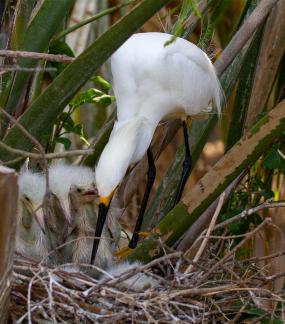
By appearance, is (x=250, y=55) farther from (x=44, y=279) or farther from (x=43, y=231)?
(x=44, y=279)

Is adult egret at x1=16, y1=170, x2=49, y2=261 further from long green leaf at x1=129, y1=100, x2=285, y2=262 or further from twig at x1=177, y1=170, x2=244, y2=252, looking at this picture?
long green leaf at x1=129, y1=100, x2=285, y2=262

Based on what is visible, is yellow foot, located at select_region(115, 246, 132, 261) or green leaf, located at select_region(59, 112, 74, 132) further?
green leaf, located at select_region(59, 112, 74, 132)

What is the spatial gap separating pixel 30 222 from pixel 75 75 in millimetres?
535

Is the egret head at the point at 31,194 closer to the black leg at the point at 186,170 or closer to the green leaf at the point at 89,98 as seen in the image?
the green leaf at the point at 89,98

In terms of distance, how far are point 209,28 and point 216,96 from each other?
0.65ft

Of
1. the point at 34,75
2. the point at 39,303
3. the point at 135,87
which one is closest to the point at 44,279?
the point at 39,303

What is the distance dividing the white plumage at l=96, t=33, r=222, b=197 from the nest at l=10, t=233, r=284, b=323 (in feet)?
2.11

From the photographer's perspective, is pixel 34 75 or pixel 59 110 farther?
pixel 34 75

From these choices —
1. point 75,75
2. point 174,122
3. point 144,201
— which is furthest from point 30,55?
point 174,122

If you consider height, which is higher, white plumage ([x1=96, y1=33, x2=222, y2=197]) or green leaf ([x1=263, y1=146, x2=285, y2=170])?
white plumage ([x1=96, y1=33, x2=222, y2=197])

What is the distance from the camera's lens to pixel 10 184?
1.49 metres

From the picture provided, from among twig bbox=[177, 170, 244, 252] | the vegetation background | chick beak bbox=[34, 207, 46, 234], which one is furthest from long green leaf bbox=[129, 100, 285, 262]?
chick beak bbox=[34, 207, 46, 234]

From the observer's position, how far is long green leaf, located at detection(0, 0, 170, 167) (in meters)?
1.88

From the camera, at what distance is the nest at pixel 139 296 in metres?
1.88
